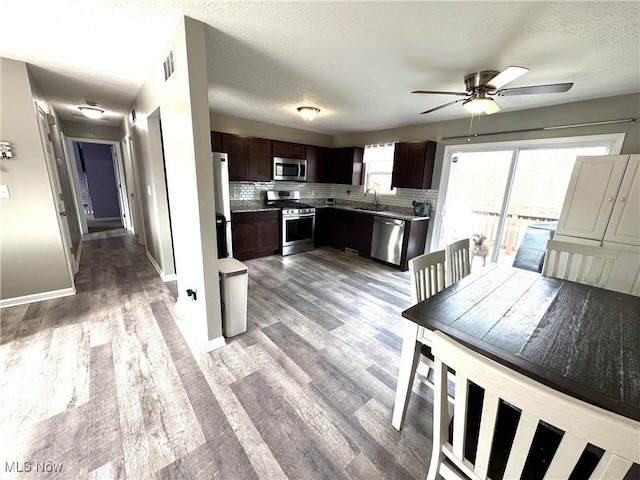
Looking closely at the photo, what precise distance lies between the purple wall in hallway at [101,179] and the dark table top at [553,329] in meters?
9.18

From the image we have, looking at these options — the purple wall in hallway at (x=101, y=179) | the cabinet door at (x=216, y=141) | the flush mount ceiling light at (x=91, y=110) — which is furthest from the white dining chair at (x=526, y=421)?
the purple wall in hallway at (x=101, y=179)

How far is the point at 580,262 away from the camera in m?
1.92

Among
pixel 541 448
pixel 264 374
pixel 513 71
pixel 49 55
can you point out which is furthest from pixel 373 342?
pixel 49 55

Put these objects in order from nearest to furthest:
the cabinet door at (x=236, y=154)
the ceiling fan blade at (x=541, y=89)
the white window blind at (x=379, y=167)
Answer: the ceiling fan blade at (x=541, y=89) → the cabinet door at (x=236, y=154) → the white window blind at (x=379, y=167)

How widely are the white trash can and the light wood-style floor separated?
13cm

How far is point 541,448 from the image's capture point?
0.95 meters

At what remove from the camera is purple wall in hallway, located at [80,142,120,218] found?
23.0 ft

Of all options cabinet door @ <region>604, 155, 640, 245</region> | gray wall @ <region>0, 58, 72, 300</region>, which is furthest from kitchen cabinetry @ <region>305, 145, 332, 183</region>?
cabinet door @ <region>604, 155, 640, 245</region>

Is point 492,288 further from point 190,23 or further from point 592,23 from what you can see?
point 190,23

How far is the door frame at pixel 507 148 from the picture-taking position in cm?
269

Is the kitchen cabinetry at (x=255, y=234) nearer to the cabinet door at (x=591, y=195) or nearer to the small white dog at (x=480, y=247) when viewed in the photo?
the small white dog at (x=480, y=247)

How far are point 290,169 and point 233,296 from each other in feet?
10.9

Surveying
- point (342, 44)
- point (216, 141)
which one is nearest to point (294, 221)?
point (216, 141)

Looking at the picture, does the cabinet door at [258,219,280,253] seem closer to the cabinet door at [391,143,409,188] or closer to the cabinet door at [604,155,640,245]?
the cabinet door at [391,143,409,188]
